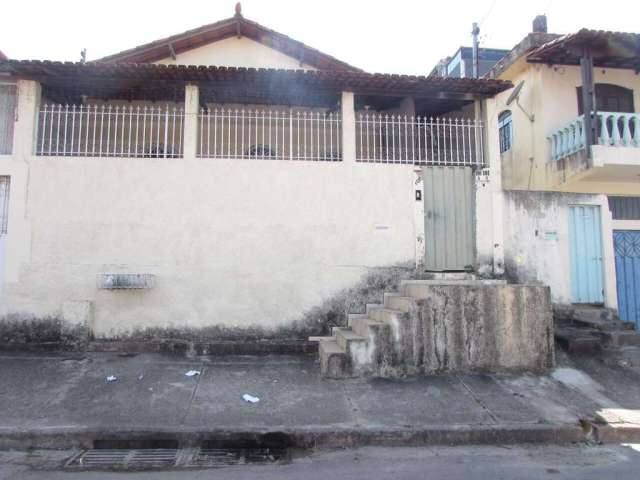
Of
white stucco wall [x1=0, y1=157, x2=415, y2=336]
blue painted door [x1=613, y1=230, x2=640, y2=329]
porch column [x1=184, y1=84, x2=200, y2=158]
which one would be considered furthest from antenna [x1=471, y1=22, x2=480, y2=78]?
porch column [x1=184, y1=84, x2=200, y2=158]

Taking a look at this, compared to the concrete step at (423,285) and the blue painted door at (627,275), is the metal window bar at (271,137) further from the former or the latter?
the blue painted door at (627,275)

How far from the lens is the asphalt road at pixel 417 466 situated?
12.7 feet

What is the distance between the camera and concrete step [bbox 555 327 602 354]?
696 centimetres

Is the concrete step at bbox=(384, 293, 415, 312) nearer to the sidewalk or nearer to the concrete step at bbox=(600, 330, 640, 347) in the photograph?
the sidewalk

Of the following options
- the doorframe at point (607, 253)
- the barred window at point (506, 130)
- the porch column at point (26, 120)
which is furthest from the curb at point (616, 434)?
the porch column at point (26, 120)

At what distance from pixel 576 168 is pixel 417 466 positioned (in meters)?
7.16

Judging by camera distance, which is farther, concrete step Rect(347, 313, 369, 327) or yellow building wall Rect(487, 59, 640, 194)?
yellow building wall Rect(487, 59, 640, 194)

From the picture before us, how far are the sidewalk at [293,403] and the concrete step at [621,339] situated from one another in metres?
0.45

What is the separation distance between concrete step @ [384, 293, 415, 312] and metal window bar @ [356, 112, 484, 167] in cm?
235

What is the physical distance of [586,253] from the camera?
8.43 m

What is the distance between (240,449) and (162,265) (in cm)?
354

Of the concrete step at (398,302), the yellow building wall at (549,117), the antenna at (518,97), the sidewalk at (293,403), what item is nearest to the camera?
the sidewalk at (293,403)

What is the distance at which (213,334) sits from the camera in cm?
709

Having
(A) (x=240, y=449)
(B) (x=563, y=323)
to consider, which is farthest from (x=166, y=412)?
(B) (x=563, y=323)
